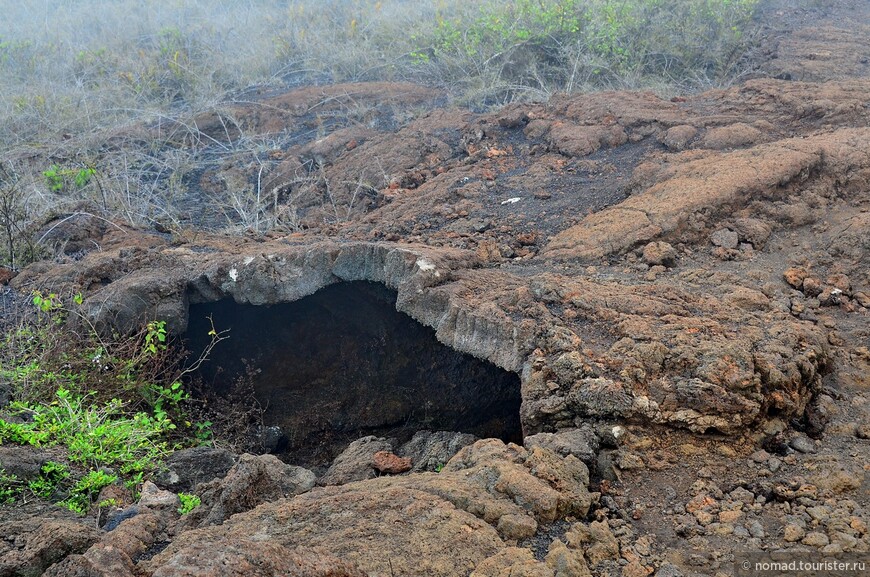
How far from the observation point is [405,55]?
9.05 metres

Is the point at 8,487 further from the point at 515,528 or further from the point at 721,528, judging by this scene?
the point at 721,528

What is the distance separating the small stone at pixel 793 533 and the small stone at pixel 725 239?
7.00 ft

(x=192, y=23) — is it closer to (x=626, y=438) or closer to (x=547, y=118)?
(x=547, y=118)

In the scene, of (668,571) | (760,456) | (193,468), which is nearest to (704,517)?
(668,571)

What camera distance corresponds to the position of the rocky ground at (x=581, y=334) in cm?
221

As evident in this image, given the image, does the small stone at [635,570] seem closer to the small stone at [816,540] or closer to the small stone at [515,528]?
the small stone at [515,528]

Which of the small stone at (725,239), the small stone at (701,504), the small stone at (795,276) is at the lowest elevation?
the small stone at (701,504)

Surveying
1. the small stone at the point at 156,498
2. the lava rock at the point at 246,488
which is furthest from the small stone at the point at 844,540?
the small stone at the point at 156,498

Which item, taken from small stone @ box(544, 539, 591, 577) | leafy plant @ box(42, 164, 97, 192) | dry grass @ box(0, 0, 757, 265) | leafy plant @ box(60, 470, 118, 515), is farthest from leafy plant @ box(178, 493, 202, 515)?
leafy plant @ box(42, 164, 97, 192)

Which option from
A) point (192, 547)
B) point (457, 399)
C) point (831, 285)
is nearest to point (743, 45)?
point (831, 285)

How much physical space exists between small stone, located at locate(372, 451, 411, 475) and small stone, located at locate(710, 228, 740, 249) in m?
2.13

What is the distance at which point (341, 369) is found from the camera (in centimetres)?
→ 483

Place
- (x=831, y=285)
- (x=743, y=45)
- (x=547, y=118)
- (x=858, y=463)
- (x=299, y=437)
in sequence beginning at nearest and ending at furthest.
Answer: (x=858, y=463), (x=831, y=285), (x=299, y=437), (x=547, y=118), (x=743, y=45)

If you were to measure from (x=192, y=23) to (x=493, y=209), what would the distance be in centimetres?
884
